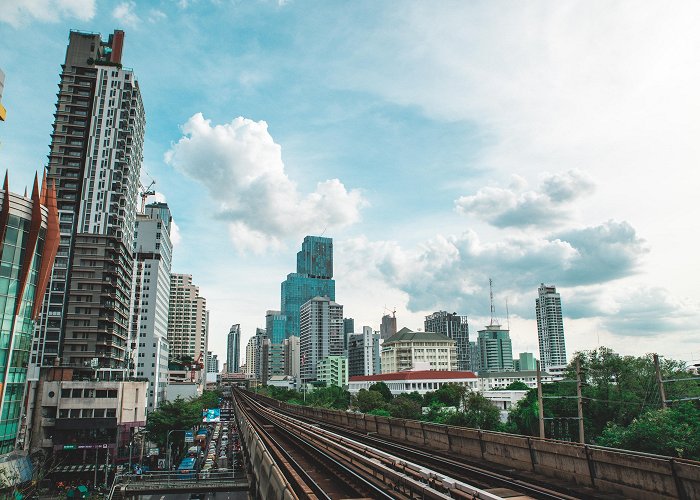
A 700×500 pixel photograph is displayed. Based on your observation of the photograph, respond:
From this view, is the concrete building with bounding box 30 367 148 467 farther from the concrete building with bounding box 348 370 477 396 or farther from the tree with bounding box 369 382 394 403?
the concrete building with bounding box 348 370 477 396

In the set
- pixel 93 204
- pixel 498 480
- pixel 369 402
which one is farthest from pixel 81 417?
pixel 498 480

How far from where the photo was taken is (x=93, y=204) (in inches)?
4033

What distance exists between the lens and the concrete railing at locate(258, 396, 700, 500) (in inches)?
611

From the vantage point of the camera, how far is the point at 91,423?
71.5 meters

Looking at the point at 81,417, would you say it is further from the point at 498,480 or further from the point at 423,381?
the point at 423,381

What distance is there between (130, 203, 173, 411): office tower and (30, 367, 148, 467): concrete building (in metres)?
55.1

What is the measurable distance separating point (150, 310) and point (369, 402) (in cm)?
7284

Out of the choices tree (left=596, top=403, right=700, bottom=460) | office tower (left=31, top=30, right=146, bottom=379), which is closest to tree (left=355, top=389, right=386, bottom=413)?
office tower (left=31, top=30, right=146, bottom=379)

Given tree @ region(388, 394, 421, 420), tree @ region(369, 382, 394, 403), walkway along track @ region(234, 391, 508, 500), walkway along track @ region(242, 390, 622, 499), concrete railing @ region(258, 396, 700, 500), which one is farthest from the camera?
tree @ region(369, 382, 394, 403)

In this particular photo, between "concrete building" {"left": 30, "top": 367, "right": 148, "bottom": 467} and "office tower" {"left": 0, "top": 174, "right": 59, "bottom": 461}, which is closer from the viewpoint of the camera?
"office tower" {"left": 0, "top": 174, "right": 59, "bottom": 461}

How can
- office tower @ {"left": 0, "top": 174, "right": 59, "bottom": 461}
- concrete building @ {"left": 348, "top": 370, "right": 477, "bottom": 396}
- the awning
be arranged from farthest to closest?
concrete building @ {"left": 348, "top": 370, "right": 477, "bottom": 396}, the awning, office tower @ {"left": 0, "top": 174, "right": 59, "bottom": 461}

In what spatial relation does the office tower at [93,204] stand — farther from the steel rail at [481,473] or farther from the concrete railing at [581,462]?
the concrete railing at [581,462]

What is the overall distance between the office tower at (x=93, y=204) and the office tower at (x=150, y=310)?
96.4ft

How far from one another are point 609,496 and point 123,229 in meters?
105
